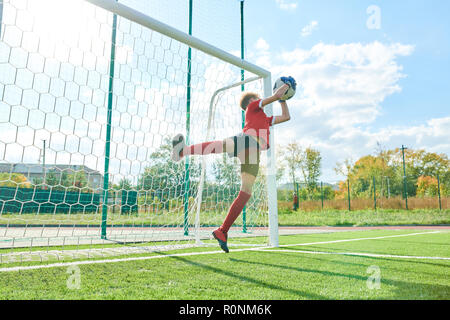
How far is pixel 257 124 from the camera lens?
11.2 feet

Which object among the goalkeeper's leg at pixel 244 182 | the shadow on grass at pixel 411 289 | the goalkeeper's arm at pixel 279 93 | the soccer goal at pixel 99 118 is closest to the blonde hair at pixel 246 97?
the goalkeeper's arm at pixel 279 93

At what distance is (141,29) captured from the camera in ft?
13.1

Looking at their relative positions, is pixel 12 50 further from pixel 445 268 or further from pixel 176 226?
pixel 445 268

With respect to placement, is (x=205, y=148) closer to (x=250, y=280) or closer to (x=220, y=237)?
(x=220, y=237)

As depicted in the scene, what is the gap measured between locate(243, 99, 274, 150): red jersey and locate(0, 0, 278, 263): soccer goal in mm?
1354

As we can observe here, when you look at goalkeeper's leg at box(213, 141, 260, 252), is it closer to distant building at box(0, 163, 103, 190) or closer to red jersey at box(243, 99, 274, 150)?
red jersey at box(243, 99, 274, 150)

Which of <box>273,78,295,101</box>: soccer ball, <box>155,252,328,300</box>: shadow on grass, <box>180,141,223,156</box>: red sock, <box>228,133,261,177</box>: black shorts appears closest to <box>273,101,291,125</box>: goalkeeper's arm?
<box>273,78,295,101</box>: soccer ball

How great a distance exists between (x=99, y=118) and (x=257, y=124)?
181cm

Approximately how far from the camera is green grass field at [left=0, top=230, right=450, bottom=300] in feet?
6.88

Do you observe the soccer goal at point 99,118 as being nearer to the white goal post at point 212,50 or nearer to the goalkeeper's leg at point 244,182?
the white goal post at point 212,50

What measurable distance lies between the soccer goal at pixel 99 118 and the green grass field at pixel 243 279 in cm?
86

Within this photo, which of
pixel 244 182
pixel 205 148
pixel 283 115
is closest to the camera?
pixel 244 182

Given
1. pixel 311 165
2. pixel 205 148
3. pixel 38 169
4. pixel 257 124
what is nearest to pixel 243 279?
pixel 205 148

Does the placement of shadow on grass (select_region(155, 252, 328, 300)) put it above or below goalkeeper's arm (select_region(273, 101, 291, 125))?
below
